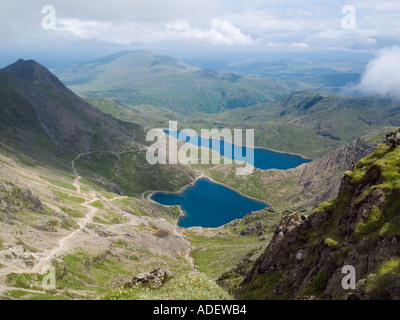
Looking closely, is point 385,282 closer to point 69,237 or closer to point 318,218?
point 318,218

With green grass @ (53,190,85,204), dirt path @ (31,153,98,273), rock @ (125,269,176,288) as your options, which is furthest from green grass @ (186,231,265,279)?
rock @ (125,269,176,288)

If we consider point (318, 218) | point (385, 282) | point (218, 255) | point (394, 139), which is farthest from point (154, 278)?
point (218, 255)

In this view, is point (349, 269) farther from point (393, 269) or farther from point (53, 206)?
point (53, 206)

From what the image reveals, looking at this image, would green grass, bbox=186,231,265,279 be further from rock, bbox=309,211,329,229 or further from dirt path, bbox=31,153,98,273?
rock, bbox=309,211,329,229

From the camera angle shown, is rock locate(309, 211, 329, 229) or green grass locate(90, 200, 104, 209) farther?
green grass locate(90, 200, 104, 209)

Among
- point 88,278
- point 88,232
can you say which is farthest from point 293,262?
point 88,232

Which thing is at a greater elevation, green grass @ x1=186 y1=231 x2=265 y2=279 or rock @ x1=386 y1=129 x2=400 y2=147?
rock @ x1=386 y1=129 x2=400 y2=147

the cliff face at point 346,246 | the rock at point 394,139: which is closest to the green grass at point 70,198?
the cliff face at point 346,246

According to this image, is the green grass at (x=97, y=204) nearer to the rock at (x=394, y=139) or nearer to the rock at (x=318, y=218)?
the rock at (x=318, y=218)
